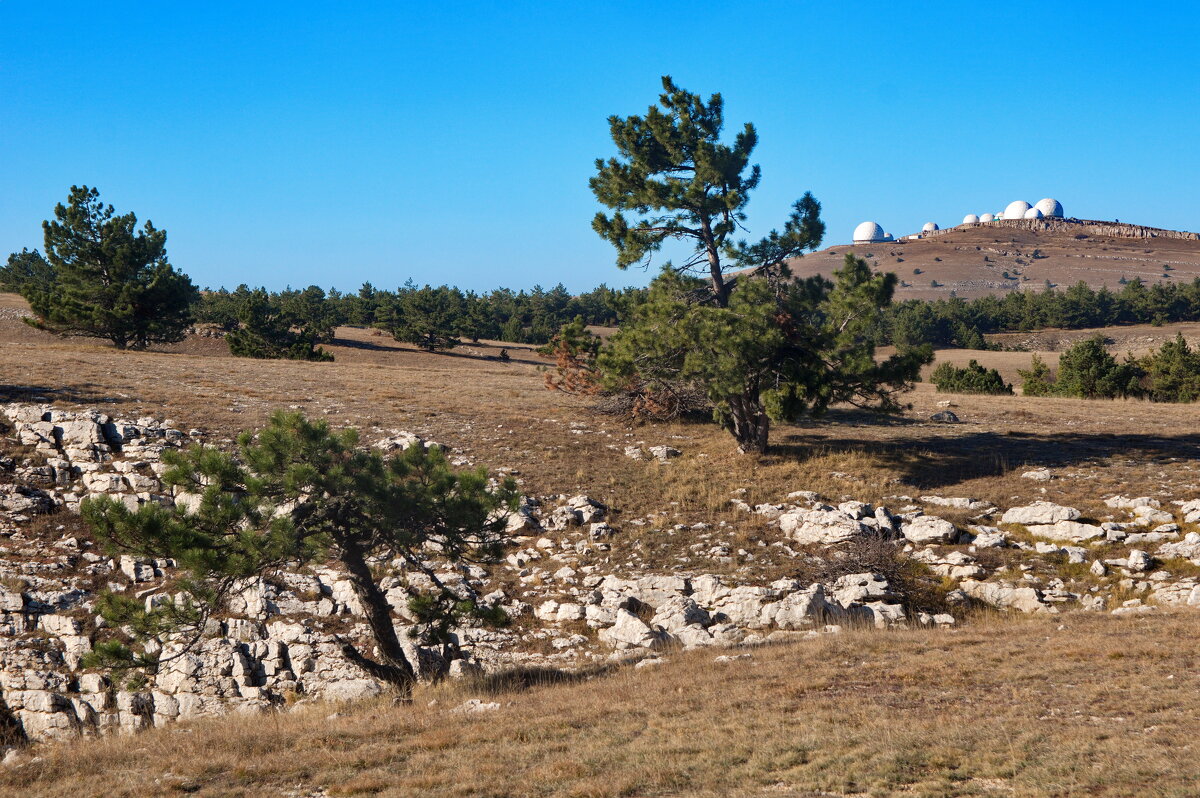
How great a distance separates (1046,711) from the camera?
29.0ft

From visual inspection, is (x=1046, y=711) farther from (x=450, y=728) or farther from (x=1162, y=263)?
(x=1162, y=263)

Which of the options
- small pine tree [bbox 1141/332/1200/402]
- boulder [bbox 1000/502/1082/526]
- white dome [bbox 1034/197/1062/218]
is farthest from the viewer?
white dome [bbox 1034/197/1062/218]

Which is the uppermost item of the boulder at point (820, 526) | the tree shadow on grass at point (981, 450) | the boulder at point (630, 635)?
the tree shadow on grass at point (981, 450)

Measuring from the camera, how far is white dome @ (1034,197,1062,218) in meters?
180

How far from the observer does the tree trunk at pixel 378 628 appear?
1187 cm

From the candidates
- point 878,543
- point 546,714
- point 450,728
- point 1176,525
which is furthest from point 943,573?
point 450,728

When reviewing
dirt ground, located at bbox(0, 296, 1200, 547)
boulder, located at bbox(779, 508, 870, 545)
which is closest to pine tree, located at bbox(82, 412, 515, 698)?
dirt ground, located at bbox(0, 296, 1200, 547)

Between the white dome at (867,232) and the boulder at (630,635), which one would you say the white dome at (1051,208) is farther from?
the boulder at (630,635)

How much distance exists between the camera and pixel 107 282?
136ft

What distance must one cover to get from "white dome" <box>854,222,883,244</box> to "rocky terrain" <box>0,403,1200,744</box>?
177554mm

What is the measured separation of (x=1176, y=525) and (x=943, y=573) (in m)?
5.05

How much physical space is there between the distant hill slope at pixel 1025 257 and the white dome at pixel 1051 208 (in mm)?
2128

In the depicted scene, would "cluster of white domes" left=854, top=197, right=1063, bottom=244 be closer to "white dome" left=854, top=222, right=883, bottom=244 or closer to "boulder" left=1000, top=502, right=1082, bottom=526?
"white dome" left=854, top=222, right=883, bottom=244

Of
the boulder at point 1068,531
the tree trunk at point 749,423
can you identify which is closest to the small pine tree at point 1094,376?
the tree trunk at point 749,423
